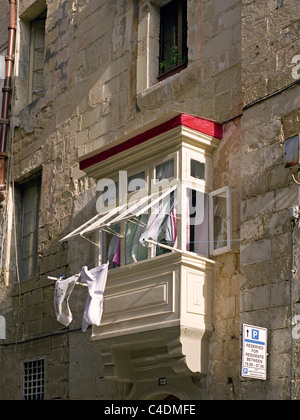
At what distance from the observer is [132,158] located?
12914 millimetres

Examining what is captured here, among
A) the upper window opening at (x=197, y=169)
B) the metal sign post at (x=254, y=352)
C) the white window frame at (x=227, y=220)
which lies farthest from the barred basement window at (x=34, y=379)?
the metal sign post at (x=254, y=352)

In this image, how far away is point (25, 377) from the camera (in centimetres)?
1561

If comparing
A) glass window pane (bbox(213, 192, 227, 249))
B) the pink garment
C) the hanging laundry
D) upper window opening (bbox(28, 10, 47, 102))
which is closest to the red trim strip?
glass window pane (bbox(213, 192, 227, 249))

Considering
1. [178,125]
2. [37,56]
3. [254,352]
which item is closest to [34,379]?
[178,125]

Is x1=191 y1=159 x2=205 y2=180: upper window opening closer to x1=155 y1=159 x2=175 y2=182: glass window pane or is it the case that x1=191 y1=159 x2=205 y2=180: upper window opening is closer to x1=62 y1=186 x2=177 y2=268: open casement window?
x1=155 y1=159 x2=175 y2=182: glass window pane

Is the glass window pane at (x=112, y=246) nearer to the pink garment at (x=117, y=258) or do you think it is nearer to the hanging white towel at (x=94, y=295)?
the pink garment at (x=117, y=258)

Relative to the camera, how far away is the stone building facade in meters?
11.1

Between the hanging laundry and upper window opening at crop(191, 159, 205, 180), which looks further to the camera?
upper window opening at crop(191, 159, 205, 180)

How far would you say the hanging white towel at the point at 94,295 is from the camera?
38.7 ft

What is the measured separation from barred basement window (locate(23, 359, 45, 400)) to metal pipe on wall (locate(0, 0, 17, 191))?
3796 mm

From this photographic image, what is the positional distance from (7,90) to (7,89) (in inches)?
0.8

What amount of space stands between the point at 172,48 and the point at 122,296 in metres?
4.34
